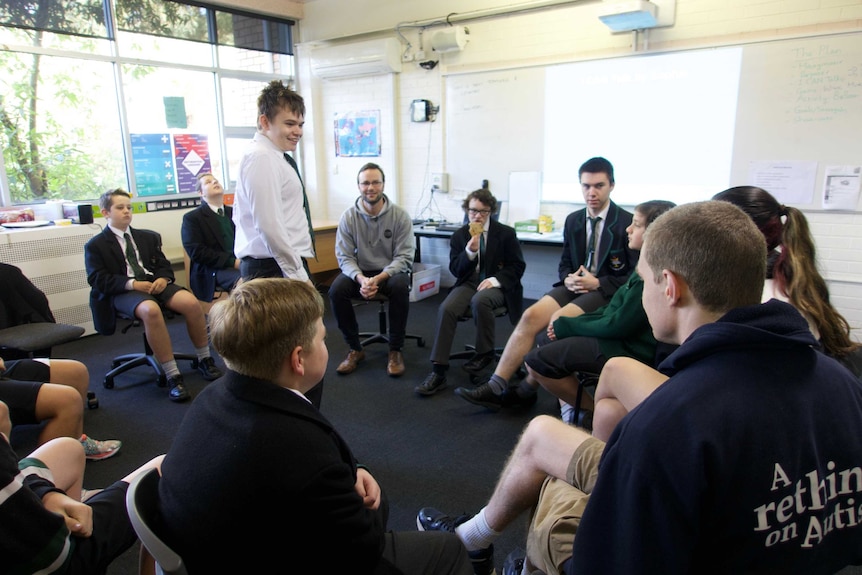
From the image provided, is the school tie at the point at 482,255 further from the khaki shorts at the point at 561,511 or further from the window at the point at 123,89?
the window at the point at 123,89

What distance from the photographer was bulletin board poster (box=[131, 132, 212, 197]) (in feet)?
16.3

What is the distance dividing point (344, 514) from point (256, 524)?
155 mm

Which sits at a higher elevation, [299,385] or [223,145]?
[223,145]

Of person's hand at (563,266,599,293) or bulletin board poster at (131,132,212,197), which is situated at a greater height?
bulletin board poster at (131,132,212,197)

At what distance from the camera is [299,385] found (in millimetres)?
1175

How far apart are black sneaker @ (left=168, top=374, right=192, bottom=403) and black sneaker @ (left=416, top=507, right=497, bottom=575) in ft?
5.82

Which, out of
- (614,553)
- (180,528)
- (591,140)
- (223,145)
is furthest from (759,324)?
→ (223,145)

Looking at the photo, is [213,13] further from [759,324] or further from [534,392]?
[759,324]

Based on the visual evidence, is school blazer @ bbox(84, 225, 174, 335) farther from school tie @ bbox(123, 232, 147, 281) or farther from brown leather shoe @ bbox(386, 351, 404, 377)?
brown leather shoe @ bbox(386, 351, 404, 377)

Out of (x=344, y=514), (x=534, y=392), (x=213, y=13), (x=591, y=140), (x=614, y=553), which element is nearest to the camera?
(x=614, y=553)

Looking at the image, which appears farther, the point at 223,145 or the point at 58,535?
the point at 223,145

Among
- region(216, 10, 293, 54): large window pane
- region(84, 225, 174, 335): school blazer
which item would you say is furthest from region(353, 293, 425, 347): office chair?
region(216, 10, 293, 54): large window pane

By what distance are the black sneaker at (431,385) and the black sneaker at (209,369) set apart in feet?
4.13

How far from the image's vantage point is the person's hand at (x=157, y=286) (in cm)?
334
